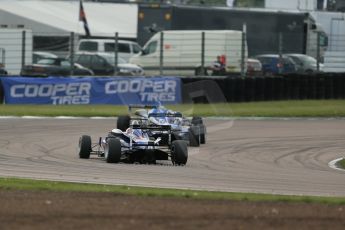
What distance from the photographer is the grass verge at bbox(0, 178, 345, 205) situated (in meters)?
11.0

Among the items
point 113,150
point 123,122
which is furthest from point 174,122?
point 113,150

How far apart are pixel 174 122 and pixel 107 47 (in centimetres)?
2613

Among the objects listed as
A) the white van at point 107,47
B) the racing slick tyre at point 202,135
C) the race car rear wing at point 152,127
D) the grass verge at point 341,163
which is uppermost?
the white van at point 107,47

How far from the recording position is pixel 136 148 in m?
16.5

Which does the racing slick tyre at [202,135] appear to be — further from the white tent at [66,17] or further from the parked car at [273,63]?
the white tent at [66,17]

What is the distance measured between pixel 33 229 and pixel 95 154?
948 cm

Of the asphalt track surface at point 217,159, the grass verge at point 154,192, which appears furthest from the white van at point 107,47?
the grass verge at point 154,192

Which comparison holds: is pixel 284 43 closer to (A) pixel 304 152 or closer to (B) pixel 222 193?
(A) pixel 304 152

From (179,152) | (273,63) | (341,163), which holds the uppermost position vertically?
(273,63)

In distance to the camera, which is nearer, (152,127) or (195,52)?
(152,127)

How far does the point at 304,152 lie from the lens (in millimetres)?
19578

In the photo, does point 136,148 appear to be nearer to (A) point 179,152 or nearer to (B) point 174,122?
(A) point 179,152

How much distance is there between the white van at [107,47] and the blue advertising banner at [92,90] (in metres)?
12.9

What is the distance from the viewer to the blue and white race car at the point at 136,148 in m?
16.3
